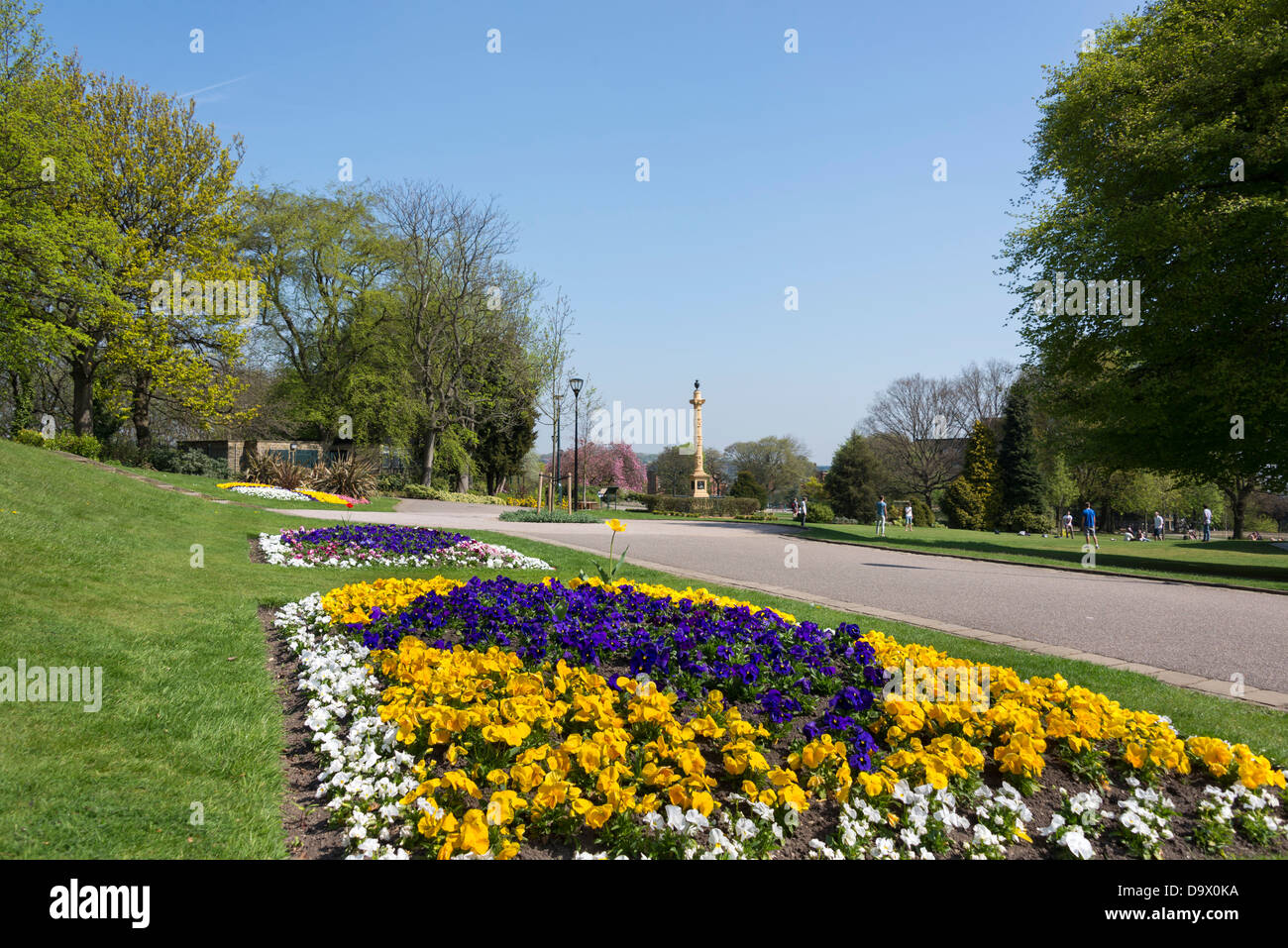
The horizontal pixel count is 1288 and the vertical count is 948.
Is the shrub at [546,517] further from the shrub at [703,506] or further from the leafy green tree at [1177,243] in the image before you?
the leafy green tree at [1177,243]

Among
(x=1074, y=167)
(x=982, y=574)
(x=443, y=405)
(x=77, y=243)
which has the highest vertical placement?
(x=1074, y=167)

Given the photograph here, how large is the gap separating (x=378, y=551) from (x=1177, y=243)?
62.0 ft

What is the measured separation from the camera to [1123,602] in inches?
376

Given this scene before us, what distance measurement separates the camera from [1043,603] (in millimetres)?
9266

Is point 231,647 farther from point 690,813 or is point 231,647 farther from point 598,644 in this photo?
point 690,813

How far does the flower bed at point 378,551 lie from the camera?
Answer: 9.67 m

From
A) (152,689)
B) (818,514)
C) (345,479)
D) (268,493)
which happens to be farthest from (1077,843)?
(818,514)

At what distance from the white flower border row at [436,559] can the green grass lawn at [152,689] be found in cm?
44

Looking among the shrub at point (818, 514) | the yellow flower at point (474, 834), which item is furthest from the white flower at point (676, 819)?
the shrub at point (818, 514)

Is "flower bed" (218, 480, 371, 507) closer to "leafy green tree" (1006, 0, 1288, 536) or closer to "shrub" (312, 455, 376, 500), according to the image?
"shrub" (312, 455, 376, 500)

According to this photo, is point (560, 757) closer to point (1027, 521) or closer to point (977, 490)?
point (1027, 521)

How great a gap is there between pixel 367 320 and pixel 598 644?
118ft
